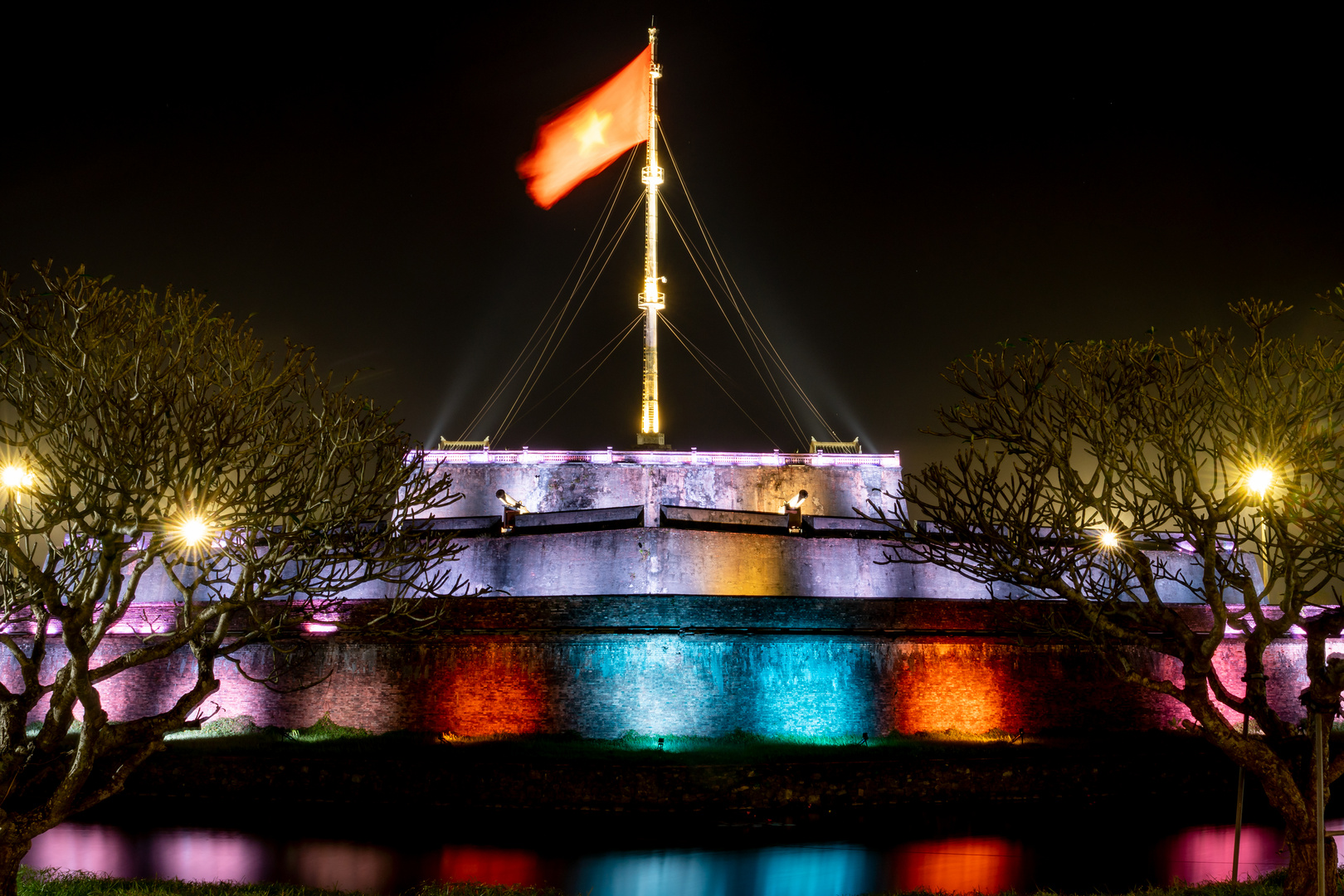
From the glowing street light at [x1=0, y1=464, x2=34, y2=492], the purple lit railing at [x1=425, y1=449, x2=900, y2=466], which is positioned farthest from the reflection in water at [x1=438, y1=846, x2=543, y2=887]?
the purple lit railing at [x1=425, y1=449, x2=900, y2=466]

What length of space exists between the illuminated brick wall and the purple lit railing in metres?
9.46

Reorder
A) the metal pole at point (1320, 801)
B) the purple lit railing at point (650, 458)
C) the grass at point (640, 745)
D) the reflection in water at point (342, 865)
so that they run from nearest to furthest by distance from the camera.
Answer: the metal pole at point (1320, 801), the reflection in water at point (342, 865), the grass at point (640, 745), the purple lit railing at point (650, 458)

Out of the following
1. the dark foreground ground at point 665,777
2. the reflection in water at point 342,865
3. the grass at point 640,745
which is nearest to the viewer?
the reflection in water at point 342,865

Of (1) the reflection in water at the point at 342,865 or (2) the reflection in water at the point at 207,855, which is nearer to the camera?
(1) the reflection in water at the point at 342,865

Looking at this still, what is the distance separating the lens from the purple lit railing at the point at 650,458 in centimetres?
2931

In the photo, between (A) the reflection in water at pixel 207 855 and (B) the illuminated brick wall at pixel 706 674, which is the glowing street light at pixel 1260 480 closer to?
(B) the illuminated brick wall at pixel 706 674

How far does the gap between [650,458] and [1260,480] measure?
68.6 feet

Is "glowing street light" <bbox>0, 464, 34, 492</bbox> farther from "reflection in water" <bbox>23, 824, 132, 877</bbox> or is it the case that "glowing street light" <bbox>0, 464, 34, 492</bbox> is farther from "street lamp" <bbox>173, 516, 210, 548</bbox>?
"reflection in water" <bbox>23, 824, 132, 877</bbox>

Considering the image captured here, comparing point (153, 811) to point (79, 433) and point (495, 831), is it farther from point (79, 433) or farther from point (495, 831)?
point (79, 433)

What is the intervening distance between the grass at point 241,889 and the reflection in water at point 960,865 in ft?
6.85

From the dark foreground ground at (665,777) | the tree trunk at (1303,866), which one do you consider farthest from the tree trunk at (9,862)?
the tree trunk at (1303,866)

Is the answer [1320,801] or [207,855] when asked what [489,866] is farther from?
[1320,801]

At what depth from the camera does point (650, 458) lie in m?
29.3

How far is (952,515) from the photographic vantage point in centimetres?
1113
